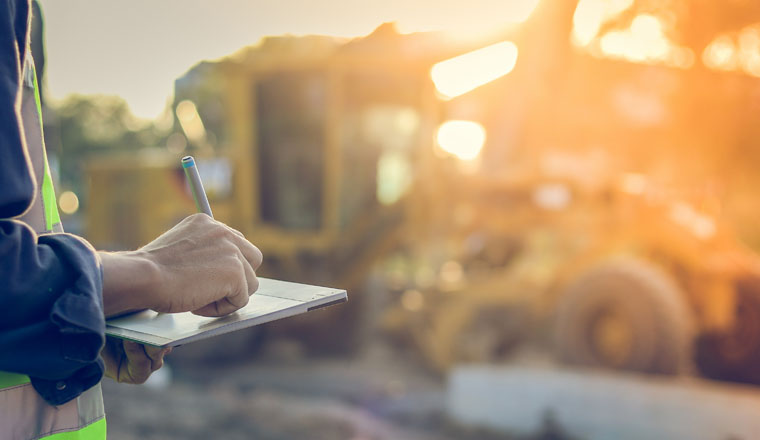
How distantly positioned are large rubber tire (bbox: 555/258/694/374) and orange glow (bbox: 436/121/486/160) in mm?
1737

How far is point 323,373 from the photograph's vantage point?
7.02 meters

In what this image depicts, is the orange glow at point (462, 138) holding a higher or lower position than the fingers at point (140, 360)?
higher

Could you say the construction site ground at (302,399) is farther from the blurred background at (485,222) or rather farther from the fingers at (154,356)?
the fingers at (154,356)

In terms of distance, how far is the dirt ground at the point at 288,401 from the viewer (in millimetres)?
4727

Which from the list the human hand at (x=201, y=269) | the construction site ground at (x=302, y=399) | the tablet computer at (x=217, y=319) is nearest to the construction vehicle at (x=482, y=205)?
the construction site ground at (x=302, y=399)

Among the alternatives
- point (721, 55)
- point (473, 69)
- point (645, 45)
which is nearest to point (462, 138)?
point (473, 69)

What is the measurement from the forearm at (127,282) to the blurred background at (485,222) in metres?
3.05

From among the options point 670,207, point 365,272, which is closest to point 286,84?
point 365,272

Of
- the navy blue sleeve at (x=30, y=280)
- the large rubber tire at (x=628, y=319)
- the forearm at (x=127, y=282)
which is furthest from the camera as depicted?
the large rubber tire at (x=628, y=319)

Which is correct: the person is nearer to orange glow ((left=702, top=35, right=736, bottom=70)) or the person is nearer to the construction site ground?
the construction site ground

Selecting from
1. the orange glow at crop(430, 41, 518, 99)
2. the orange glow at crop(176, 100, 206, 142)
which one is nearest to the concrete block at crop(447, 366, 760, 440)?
the orange glow at crop(430, 41, 518, 99)

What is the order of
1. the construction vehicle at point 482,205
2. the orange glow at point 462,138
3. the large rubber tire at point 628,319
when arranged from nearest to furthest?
the large rubber tire at point 628,319 → the construction vehicle at point 482,205 → the orange glow at point 462,138

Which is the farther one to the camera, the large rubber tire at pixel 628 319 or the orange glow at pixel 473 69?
the orange glow at pixel 473 69

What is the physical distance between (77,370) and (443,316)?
5.41 meters
